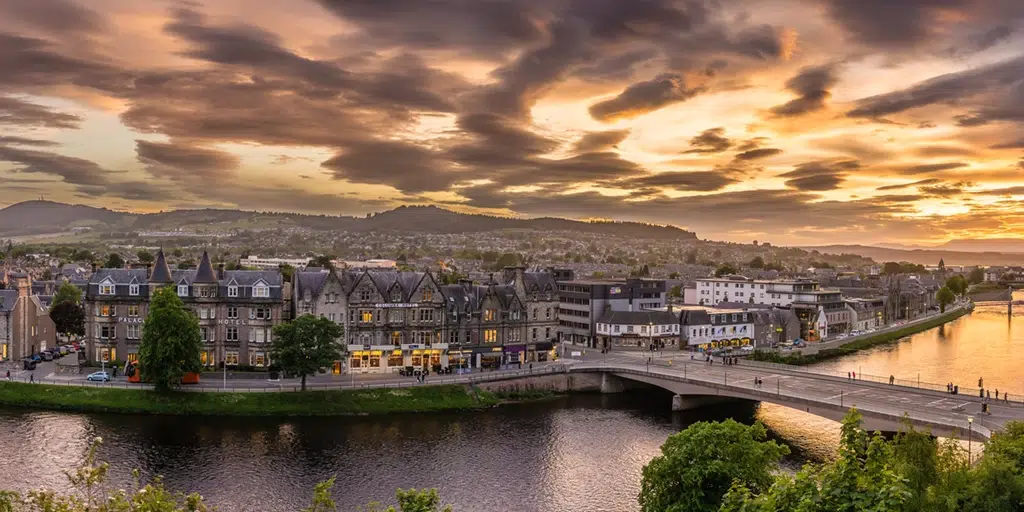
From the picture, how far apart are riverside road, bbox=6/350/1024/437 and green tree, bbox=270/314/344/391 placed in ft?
10.1

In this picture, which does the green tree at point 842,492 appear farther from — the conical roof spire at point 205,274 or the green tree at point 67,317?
the green tree at point 67,317

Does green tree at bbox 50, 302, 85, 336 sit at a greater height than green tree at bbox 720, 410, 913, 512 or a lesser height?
lesser

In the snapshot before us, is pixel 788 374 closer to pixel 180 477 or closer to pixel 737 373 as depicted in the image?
pixel 737 373

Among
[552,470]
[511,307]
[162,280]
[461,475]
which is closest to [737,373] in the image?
[511,307]

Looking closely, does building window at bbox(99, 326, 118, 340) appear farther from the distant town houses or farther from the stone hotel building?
the distant town houses

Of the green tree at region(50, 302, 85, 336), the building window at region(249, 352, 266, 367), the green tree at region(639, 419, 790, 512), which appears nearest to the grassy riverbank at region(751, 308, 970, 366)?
the building window at region(249, 352, 266, 367)

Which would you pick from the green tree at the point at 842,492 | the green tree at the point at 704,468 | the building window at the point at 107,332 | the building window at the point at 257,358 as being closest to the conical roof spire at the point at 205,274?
the building window at the point at 257,358

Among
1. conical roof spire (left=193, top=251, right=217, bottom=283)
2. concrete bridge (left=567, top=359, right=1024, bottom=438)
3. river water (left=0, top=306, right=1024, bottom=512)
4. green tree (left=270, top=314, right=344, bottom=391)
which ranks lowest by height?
river water (left=0, top=306, right=1024, bottom=512)

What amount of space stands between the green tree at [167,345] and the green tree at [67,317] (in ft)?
146

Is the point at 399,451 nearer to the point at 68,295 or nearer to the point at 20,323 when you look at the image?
the point at 20,323

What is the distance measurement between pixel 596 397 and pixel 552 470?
32.0m

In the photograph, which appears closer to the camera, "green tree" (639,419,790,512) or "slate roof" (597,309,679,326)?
"green tree" (639,419,790,512)

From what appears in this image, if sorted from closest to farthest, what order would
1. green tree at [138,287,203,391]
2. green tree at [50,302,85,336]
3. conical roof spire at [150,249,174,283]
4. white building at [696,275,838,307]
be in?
1. green tree at [138,287,203,391]
2. conical roof spire at [150,249,174,283]
3. green tree at [50,302,85,336]
4. white building at [696,275,838,307]

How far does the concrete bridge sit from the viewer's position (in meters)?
64.7
